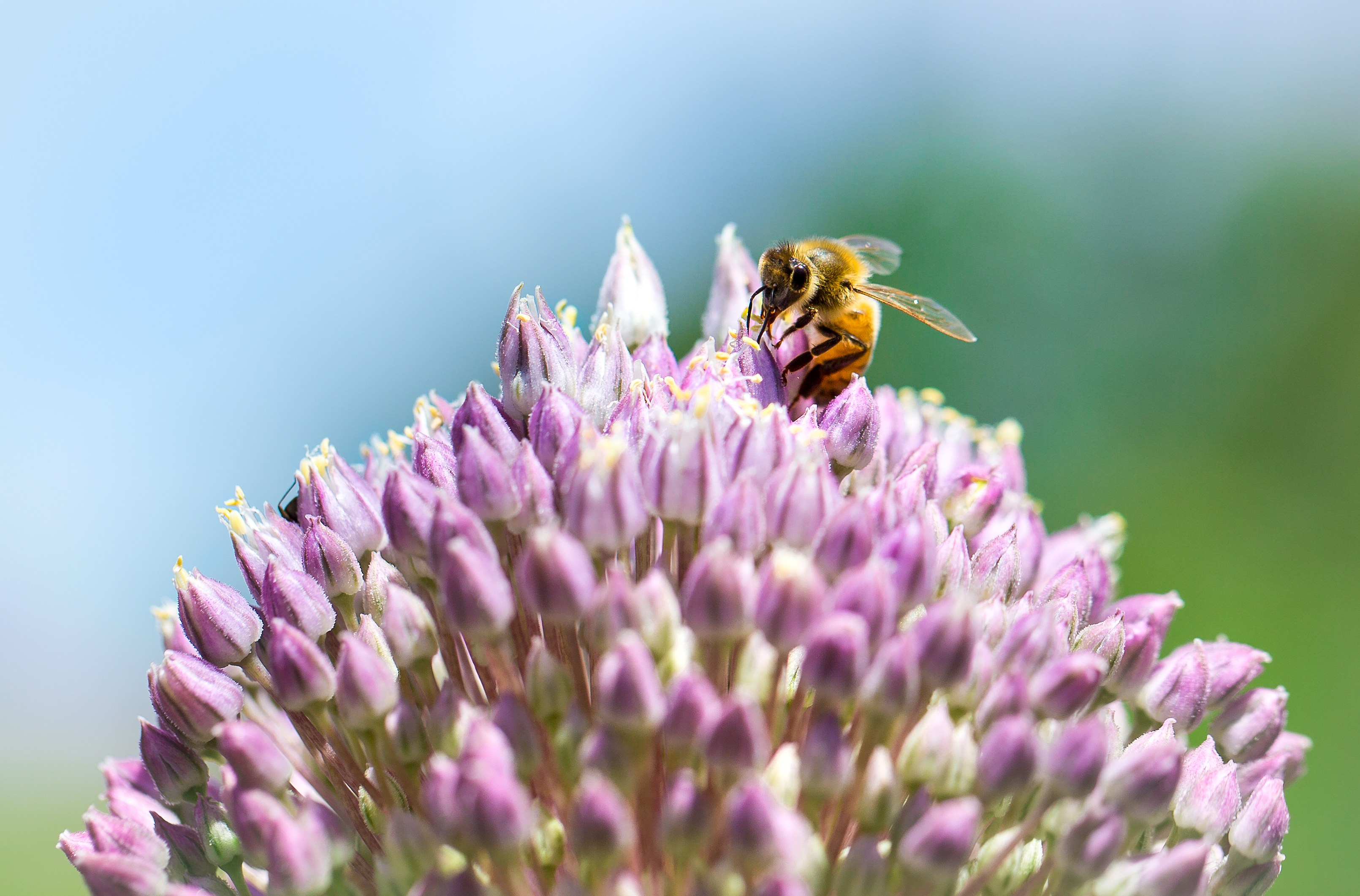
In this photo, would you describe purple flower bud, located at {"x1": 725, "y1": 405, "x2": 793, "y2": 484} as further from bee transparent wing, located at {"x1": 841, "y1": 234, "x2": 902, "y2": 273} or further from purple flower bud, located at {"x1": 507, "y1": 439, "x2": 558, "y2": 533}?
bee transparent wing, located at {"x1": 841, "y1": 234, "x2": 902, "y2": 273}

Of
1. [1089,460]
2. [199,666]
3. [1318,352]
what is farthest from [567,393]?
[1318,352]

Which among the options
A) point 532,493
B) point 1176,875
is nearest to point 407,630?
point 532,493

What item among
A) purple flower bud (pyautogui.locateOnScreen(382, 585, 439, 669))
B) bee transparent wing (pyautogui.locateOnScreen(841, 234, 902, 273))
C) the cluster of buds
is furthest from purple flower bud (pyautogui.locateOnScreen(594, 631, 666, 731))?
bee transparent wing (pyautogui.locateOnScreen(841, 234, 902, 273))

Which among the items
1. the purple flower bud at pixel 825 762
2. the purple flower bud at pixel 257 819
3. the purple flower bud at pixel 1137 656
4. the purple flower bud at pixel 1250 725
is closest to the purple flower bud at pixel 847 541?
the purple flower bud at pixel 825 762

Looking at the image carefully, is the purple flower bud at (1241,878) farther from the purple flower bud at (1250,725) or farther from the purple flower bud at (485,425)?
the purple flower bud at (485,425)

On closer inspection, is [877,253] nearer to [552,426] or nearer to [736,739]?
[552,426]

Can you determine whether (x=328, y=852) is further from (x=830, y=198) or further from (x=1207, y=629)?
(x=830, y=198)
